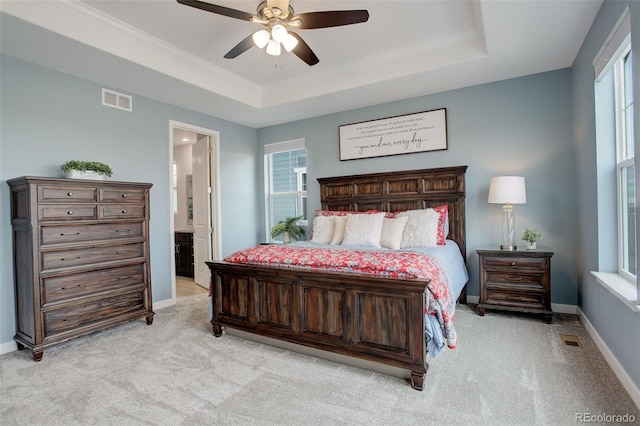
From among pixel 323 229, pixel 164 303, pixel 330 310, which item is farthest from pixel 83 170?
pixel 330 310

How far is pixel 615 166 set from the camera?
256 cm

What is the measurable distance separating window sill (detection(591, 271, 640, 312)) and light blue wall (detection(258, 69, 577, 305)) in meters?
1.08

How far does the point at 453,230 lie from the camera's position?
393 centimetres

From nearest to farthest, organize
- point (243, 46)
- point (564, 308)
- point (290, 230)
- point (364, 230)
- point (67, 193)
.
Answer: point (243, 46) → point (67, 193) → point (564, 308) → point (364, 230) → point (290, 230)

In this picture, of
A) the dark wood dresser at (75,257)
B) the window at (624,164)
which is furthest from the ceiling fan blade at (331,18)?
the dark wood dresser at (75,257)

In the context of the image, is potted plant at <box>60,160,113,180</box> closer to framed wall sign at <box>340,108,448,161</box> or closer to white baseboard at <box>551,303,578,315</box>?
framed wall sign at <box>340,108,448,161</box>

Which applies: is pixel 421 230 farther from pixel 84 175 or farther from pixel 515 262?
pixel 84 175

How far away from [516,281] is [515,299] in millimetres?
180

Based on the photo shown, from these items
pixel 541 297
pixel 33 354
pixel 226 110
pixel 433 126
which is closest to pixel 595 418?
pixel 541 297

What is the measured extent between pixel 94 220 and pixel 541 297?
4336 mm

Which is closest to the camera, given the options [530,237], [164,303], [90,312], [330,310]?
[330,310]

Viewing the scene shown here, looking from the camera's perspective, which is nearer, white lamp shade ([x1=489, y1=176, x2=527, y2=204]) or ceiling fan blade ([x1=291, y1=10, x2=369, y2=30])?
ceiling fan blade ([x1=291, y1=10, x2=369, y2=30])

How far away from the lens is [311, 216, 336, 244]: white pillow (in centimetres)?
394
